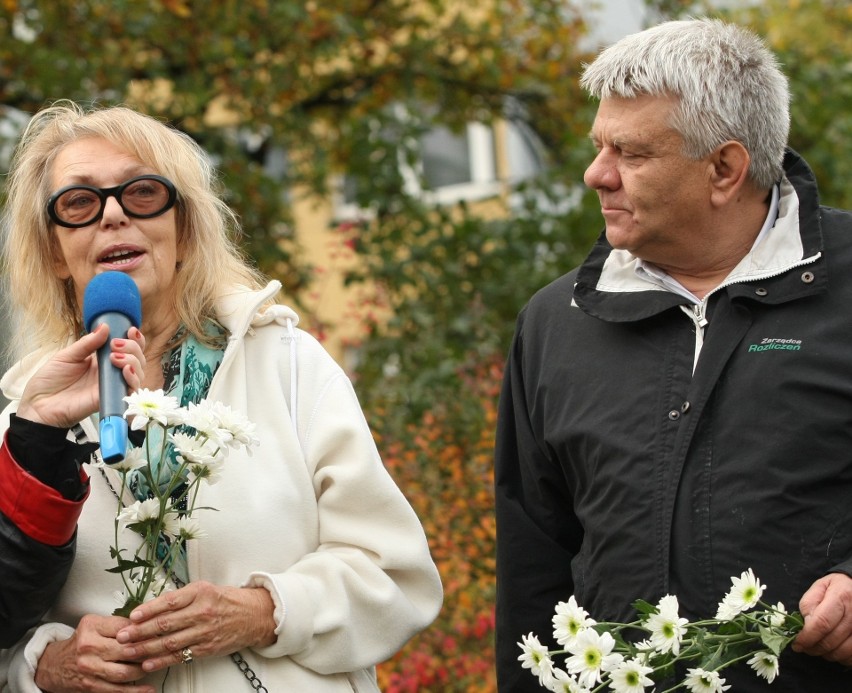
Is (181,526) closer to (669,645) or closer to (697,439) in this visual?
(669,645)

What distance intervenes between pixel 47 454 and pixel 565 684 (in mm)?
1210

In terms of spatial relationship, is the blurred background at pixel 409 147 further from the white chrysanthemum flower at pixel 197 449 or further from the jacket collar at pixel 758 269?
the white chrysanthemum flower at pixel 197 449

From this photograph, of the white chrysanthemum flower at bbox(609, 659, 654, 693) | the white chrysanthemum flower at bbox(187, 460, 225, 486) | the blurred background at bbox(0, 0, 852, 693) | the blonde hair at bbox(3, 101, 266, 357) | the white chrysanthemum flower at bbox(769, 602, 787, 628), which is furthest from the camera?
the blurred background at bbox(0, 0, 852, 693)

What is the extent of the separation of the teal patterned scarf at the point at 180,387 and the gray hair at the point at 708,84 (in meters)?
1.15

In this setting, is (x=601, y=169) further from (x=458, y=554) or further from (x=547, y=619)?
(x=458, y=554)

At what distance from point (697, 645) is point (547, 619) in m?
0.91

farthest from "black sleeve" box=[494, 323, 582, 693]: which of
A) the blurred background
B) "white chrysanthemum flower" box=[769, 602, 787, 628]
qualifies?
the blurred background

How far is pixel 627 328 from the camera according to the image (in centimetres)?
365

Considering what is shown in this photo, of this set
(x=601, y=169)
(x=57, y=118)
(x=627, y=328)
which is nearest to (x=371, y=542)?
(x=627, y=328)

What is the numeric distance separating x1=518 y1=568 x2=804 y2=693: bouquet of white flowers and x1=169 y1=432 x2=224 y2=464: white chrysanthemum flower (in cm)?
77

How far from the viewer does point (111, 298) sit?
127 inches

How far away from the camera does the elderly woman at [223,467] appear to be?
10.7ft

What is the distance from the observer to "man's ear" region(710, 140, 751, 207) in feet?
11.7

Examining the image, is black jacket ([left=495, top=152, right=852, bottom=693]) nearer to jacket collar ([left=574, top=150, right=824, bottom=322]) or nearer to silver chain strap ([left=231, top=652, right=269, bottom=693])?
jacket collar ([left=574, top=150, right=824, bottom=322])
